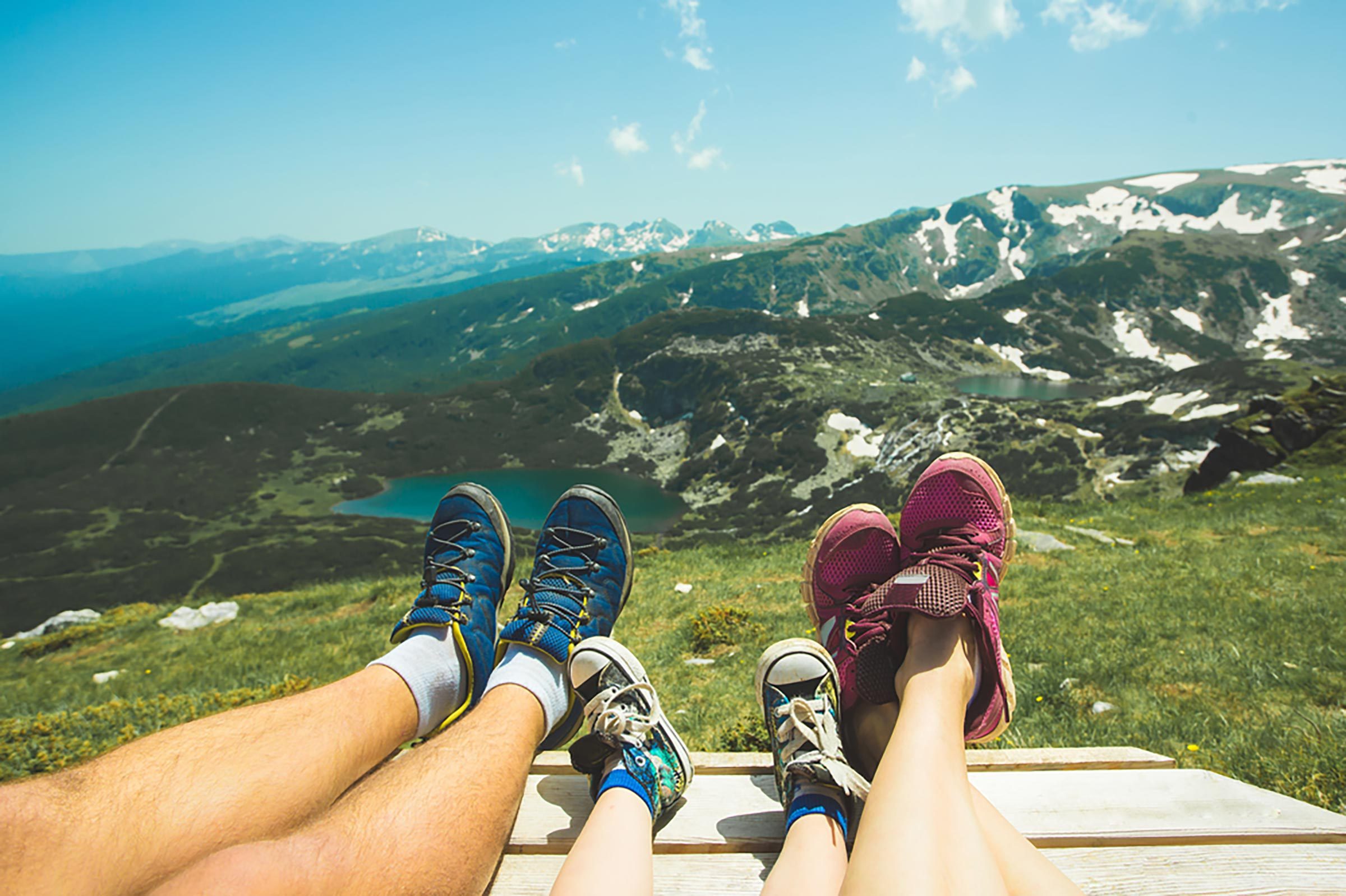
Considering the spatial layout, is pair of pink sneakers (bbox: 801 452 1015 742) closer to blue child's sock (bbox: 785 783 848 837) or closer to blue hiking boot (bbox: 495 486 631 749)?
blue child's sock (bbox: 785 783 848 837)

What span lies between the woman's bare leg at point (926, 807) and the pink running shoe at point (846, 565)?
4.12 ft

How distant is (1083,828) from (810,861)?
1421 millimetres

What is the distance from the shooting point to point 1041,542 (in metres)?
11.5

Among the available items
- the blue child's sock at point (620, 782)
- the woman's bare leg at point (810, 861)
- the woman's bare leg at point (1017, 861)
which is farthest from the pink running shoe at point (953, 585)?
the blue child's sock at point (620, 782)

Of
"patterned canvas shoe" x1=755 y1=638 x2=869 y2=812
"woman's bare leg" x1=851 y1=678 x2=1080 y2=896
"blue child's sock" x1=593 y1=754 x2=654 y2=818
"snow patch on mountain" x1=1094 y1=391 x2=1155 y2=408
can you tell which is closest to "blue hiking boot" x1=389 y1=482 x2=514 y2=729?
"blue child's sock" x1=593 y1=754 x2=654 y2=818

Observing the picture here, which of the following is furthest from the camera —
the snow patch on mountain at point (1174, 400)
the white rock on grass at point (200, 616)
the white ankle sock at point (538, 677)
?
the snow patch on mountain at point (1174, 400)

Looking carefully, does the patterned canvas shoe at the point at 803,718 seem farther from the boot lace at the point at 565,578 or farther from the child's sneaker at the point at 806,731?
the boot lace at the point at 565,578

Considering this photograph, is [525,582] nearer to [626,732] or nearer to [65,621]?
[626,732]

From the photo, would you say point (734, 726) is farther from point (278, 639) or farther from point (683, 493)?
point (683, 493)

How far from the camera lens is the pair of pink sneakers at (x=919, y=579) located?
344 centimetres

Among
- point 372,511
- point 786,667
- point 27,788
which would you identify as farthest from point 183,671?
point 372,511

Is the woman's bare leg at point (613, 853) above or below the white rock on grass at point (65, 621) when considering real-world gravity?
above

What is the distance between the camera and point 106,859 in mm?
2180

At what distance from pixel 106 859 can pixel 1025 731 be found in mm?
5491
